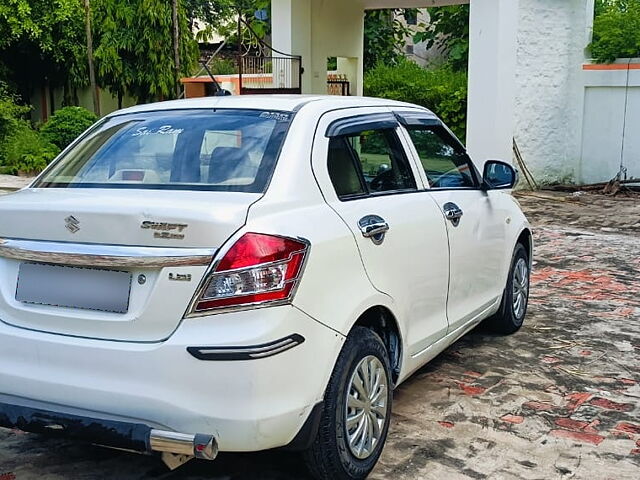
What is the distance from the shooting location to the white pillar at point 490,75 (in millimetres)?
12812

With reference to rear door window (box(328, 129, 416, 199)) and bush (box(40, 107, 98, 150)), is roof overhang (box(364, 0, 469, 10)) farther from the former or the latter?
rear door window (box(328, 129, 416, 199))

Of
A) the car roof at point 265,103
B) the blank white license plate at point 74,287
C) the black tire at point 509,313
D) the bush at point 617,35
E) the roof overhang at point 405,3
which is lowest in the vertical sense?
the black tire at point 509,313

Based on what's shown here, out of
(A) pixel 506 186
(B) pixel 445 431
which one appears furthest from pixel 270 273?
(A) pixel 506 186

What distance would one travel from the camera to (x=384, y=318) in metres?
3.92

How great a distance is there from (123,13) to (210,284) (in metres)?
21.8

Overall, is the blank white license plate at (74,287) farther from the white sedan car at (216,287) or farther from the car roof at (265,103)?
the car roof at (265,103)

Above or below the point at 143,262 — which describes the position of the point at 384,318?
below

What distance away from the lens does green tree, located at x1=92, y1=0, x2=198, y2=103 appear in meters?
23.0

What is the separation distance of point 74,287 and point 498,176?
3.16 metres

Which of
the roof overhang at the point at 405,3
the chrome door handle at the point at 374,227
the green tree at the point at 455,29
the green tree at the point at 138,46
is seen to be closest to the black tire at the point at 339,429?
the chrome door handle at the point at 374,227

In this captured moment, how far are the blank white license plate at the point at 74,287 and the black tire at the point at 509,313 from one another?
10.8 ft

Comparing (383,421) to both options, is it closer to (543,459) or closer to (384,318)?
(384,318)

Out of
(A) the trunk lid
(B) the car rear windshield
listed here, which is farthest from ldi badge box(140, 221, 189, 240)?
(B) the car rear windshield

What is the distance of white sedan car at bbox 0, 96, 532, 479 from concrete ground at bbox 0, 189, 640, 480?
1.43 feet
